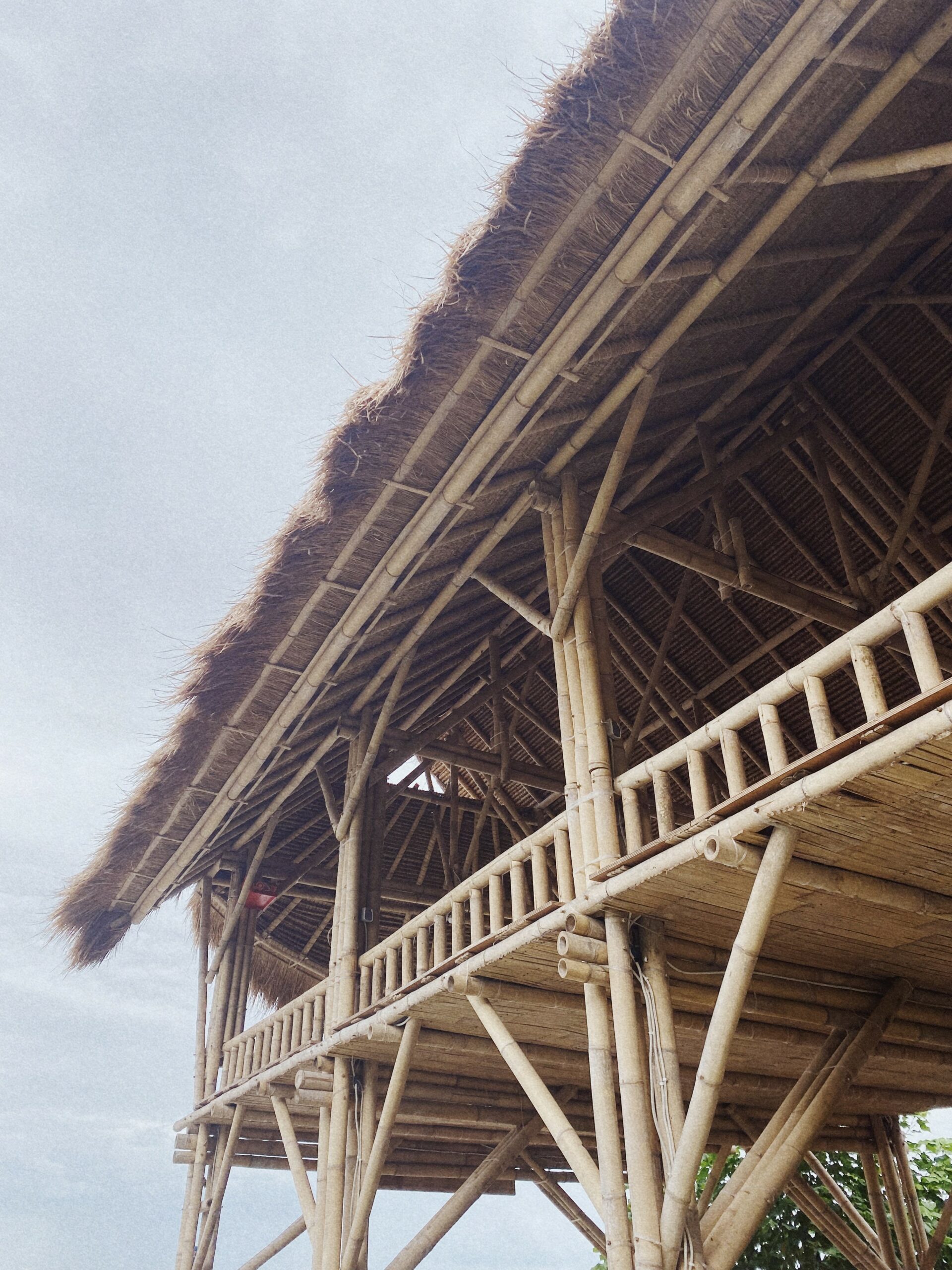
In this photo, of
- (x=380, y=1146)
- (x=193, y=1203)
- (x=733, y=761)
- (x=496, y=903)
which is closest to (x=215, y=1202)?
(x=193, y=1203)

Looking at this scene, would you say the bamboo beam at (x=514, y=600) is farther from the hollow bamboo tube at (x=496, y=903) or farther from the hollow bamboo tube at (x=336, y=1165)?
the hollow bamboo tube at (x=336, y=1165)

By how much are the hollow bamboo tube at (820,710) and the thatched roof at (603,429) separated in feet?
7.60

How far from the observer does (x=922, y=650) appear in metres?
4.06

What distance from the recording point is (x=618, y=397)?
647 cm

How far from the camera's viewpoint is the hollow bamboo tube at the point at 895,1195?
1002cm

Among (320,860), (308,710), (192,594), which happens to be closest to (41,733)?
(192,594)

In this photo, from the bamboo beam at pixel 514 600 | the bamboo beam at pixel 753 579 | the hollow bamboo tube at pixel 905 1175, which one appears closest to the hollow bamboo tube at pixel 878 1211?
the hollow bamboo tube at pixel 905 1175

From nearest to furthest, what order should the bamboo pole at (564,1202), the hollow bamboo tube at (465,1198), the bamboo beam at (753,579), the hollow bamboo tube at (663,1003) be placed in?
the hollow bamboo tube at (663,1003) < the bamboo beam at (753,579) < the hollow bamboo tube at (465,1198) < the bamboo pole at (564,1202)

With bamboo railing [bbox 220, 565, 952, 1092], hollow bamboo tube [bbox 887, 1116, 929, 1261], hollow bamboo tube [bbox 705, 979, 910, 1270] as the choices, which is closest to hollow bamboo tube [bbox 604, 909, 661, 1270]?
bamboo railing [bbox 220, 565, 952, 1092]

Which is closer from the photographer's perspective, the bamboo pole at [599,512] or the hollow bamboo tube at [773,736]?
the hollow bamboo tube at [773,736]

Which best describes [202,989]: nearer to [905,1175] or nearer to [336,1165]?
[336,1165]

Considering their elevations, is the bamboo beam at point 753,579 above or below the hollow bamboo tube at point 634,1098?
above

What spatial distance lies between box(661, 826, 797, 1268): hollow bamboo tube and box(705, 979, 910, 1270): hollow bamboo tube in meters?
0.31

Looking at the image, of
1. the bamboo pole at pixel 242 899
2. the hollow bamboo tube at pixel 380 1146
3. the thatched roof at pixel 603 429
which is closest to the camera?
the thatched roof at pixel 603 429
